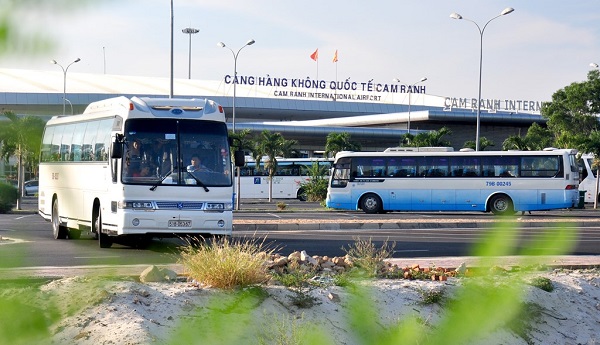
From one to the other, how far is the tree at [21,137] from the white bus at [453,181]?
31459 millimetres

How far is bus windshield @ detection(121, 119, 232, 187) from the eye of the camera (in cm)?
1600

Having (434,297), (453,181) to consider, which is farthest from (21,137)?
(453,181)

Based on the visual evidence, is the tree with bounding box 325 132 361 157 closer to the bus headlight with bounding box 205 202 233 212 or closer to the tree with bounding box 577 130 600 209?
the tree with bounding box 577 130 600 209

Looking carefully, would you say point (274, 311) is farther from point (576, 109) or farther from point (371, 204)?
point (576, 109)

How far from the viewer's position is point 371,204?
3575cm

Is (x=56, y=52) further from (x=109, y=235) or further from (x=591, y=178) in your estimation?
(x=591, y=178)

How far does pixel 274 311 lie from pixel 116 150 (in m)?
8.99

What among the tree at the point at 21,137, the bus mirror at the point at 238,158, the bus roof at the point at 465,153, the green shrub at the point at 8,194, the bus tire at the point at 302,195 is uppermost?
the bus roof at the point at 465,153

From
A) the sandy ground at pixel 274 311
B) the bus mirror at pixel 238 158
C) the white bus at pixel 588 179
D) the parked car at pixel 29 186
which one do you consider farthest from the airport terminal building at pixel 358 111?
the parked car at pixel 29 186

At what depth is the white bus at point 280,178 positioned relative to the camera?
171ft

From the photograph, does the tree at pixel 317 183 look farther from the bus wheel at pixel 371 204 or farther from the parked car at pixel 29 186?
the parked car at pixel 29 186

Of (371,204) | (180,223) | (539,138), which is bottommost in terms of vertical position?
(371,204)

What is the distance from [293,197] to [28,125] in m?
53.1

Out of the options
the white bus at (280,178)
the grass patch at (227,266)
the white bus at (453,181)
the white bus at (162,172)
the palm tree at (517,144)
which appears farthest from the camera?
the white bus at (280,178)
